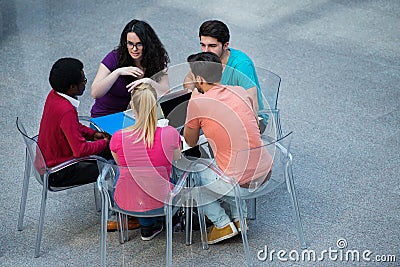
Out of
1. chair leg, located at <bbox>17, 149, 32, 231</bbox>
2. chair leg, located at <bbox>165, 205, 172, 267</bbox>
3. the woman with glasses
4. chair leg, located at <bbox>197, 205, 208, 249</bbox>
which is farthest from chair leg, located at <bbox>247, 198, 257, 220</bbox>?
chair leg, located at <bbox>17, 149, 32, 231</bbox>

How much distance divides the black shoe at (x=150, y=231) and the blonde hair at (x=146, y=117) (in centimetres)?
68

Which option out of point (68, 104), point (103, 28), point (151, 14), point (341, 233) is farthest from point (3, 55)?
point (341, 233)

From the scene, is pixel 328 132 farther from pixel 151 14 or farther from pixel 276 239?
pixel 151 14

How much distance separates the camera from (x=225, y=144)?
402cm

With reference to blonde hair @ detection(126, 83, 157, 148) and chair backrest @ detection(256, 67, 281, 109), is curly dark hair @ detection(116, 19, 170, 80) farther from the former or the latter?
blonde hair @ detection(126, 83, 157, 148)

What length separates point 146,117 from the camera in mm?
3832

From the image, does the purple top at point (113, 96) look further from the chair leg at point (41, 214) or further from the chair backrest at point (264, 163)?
the chair backrest at point (264, 163)

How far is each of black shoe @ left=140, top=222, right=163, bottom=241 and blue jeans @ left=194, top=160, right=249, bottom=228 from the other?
32 centimetres

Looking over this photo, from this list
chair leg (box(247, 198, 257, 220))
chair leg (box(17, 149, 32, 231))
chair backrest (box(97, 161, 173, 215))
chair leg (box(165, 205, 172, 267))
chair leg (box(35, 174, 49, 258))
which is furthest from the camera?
chair leg (box(247, 198, 257, 220))

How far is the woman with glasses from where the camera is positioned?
4.68 meters

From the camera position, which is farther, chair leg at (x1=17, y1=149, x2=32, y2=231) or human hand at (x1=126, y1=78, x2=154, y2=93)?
human hand at (x1=126, y1=78, x2=154, y2=93)

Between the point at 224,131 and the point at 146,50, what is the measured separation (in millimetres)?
1010

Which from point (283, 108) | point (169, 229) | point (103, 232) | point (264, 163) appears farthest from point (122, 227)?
point (283, 108)

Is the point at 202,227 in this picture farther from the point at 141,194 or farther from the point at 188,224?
the point at 141,194
